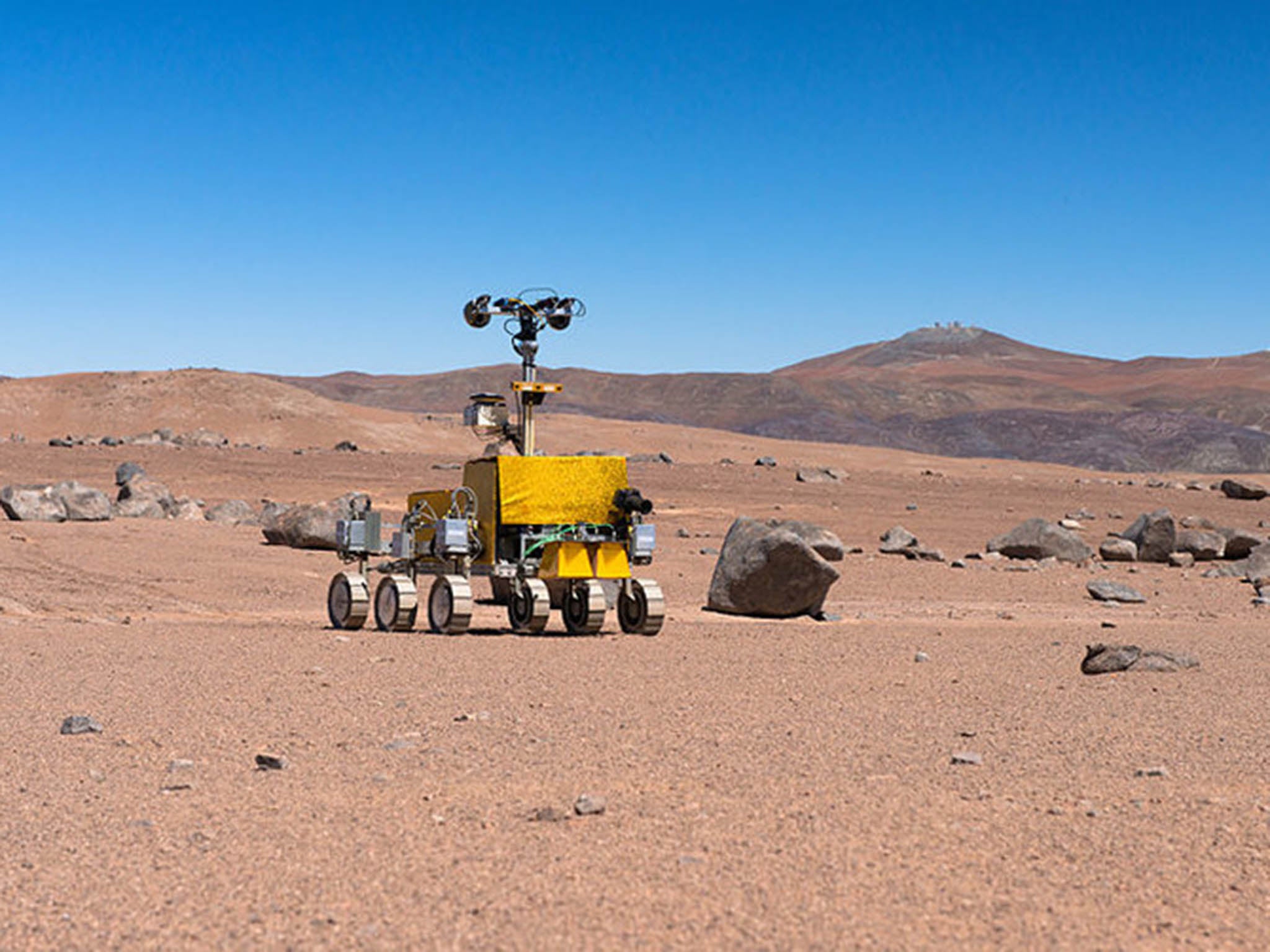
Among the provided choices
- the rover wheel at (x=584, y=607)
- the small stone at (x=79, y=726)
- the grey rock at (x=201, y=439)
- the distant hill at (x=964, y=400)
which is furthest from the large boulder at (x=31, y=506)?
the distant hill at (x=964, y=400)

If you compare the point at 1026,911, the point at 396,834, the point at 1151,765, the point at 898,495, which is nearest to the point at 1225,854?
the point at 1026,911

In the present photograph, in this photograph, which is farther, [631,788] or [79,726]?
[79,726]

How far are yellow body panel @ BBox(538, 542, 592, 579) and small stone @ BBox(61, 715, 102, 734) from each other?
19.3ft

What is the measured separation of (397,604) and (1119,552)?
1549cm

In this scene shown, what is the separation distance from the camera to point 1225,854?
5.07m

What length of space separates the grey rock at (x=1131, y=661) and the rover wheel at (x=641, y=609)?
3995 millimetres

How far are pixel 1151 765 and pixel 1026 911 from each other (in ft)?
7.82

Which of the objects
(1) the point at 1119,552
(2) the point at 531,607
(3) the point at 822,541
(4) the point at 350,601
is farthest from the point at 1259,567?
(4) the point at 350,601

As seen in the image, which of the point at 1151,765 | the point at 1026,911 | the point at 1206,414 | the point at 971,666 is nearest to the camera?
the point at 1026,911

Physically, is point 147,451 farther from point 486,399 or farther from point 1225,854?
point 1225,854

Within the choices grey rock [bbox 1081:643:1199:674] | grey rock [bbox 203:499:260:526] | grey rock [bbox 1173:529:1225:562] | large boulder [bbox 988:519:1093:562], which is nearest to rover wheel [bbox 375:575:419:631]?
grey rock [bbox 1081:643:1199:674]

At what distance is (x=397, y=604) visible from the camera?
13.0 metres

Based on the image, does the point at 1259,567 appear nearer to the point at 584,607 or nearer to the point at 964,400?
the point at 584,607

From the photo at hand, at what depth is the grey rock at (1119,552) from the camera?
24.5 m
